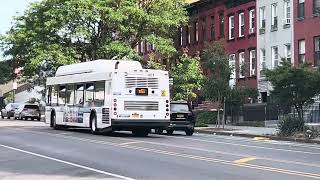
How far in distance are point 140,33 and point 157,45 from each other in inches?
73.0

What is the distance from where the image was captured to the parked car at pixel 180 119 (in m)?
31.2

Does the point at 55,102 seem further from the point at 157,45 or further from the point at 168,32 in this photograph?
the point at 168,32

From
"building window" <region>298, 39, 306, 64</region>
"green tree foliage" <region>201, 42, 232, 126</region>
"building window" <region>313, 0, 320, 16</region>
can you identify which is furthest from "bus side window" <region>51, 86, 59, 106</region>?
"building window" <region>313, 0, 320, 16</region>

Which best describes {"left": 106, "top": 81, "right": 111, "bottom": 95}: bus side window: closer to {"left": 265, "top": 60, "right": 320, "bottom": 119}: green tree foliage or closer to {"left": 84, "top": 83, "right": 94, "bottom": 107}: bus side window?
{"left": 84, "top": 83, "right": 94, "bottom": 107}: bus side window

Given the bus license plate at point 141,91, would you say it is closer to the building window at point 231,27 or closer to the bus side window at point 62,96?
the bus side window at point 62,96

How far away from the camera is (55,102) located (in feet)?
114

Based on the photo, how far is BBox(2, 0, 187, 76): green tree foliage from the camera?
50281 millimetres

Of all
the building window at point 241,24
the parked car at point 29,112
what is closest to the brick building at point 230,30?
the building window at point 241,24

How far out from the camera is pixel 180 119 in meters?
31.4

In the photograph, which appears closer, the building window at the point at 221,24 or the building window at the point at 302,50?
the building window at the point at 302,50

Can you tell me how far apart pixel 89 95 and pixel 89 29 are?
74.9 feet

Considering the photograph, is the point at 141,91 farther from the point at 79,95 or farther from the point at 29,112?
the point at 29,112

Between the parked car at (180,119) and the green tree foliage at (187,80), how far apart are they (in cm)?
951

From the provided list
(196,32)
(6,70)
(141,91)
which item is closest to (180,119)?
(141,91)
